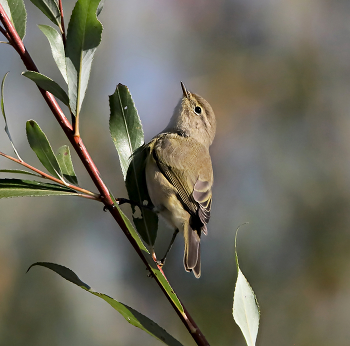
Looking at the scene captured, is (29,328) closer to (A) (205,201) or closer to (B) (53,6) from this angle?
(A) (205,201)

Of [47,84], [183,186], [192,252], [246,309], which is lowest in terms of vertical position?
[192,252]

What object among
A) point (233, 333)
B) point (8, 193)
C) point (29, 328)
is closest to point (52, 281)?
point (29, 328)

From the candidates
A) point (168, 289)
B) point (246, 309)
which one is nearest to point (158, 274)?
point (168, 289)

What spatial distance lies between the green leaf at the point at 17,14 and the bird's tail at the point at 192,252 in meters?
1.10

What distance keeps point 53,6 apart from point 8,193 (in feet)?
1.61

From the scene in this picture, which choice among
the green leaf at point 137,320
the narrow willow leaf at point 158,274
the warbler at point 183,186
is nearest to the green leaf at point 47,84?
the narrow willow leaf at point 158,274

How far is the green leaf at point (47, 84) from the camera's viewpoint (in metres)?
0.95

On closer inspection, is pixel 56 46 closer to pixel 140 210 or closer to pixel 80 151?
pixel 80 151

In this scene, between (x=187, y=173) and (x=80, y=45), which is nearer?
Result: (x=80, y=45)

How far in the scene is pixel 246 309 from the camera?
111 cm

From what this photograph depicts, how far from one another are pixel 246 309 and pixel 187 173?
44.6 inches

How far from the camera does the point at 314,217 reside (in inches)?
192

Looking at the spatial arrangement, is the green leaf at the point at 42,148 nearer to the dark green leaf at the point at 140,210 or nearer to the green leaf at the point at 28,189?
the green leaf at the point at 28,189

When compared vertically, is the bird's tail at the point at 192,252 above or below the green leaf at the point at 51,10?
below
